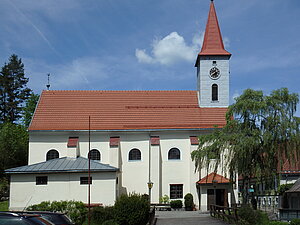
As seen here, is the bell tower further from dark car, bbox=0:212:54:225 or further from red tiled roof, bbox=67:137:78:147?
dark car, bbox=0:212:54:225

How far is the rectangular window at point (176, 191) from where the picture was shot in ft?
112

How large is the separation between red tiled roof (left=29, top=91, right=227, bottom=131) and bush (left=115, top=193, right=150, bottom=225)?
1568 centimetres

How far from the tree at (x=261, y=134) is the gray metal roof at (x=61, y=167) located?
33.9 feet

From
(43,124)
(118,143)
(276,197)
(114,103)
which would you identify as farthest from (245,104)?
(43,124)

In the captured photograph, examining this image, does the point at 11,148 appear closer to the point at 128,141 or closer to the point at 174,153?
the point at 128,141

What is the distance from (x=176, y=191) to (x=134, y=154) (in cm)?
502

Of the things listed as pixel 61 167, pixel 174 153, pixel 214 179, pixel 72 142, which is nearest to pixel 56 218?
pixel 61 167

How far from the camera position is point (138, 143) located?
35094 mm

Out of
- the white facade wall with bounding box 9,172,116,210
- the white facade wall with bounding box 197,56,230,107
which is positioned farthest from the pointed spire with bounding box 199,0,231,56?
the white facade wall with bounding box 9,172,116,210

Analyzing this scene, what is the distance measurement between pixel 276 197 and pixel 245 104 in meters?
11.2

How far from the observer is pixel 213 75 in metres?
37.8

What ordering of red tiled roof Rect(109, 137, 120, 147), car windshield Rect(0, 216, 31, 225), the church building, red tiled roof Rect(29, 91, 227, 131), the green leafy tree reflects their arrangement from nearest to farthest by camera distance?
car windshield Rect(0, 216, 31, 225) < the church building < red tiled roof Rect(109, 137, 120, 147) < red tiled roof Rect(29, 91, 227, 131) < the green leafy tree

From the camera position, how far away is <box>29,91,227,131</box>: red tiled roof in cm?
3531

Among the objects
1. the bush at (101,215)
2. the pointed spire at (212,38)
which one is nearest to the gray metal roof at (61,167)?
the bush at (101,215)
